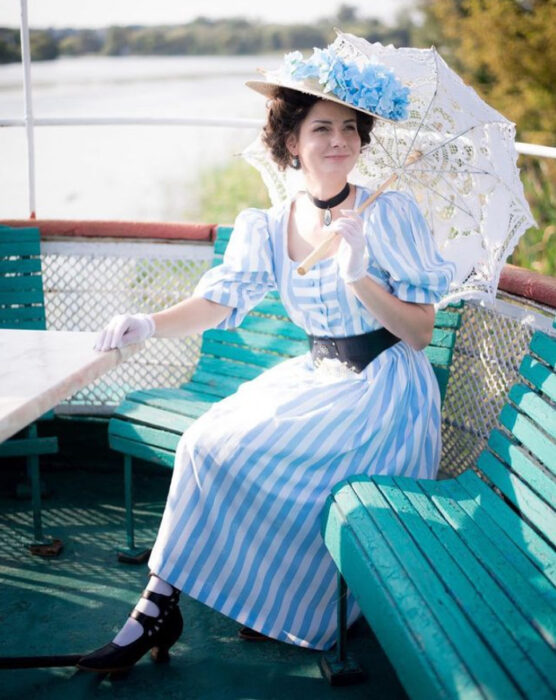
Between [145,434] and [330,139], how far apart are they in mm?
1154

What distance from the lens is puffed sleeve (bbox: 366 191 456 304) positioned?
2447 millimetres

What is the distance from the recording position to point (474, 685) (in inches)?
58.5

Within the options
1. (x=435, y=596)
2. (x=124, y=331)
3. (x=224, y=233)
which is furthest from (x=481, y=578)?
(x=224, y=233)

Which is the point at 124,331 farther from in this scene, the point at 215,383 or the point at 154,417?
the point at 215,383

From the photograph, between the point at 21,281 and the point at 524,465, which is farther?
the point at 21,281

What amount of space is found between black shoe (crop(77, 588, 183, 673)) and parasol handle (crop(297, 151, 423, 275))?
99 cm

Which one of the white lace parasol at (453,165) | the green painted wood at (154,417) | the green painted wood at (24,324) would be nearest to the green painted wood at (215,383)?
the green painted wood at (154,417)

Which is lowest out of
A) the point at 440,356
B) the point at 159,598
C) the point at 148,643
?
the point at 148,643

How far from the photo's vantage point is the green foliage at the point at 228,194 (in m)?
12.8

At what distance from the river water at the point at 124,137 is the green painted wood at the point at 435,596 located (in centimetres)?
1214

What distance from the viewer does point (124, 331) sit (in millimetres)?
2219

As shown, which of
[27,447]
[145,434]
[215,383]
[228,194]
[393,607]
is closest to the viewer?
[393,607]

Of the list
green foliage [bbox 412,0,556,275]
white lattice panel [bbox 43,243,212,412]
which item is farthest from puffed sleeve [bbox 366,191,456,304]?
green foliage [bbox 412,0,556,275]

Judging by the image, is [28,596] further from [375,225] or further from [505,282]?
[505,282]
